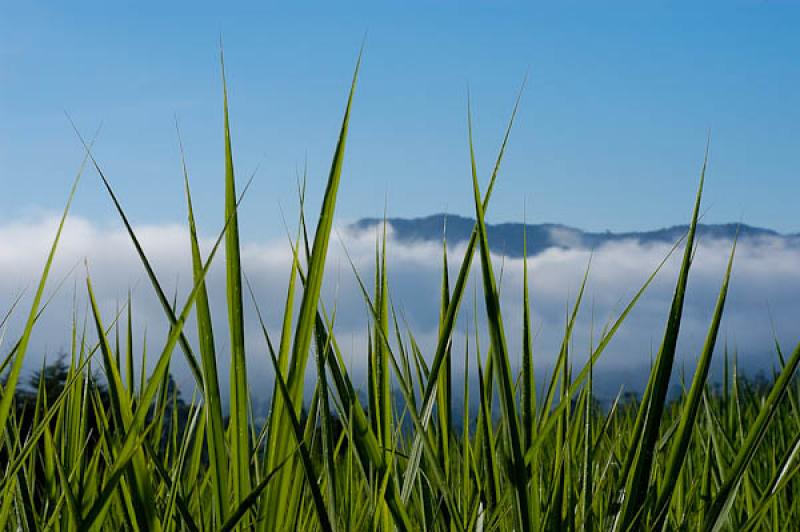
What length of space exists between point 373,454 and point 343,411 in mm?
77

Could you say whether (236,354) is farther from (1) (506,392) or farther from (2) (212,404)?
(1) (506,392)

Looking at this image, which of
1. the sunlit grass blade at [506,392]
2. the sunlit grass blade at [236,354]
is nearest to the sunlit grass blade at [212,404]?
the sunlit grass blade at [236,354]

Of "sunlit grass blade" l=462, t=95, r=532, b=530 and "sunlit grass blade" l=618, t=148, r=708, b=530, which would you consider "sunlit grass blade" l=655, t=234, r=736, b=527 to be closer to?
"sunlit grass blade" l=618, t=148, r=708, b=530

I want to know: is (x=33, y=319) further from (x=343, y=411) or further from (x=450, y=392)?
(x=450, y=392)

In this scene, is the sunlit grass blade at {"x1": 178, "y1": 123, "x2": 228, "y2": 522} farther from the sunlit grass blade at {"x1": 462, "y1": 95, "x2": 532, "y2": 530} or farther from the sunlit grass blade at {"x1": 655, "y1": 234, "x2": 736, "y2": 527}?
the sunlit grass blade at {"x1": 655, "y1": 234, "x2": 736, "y2": 527}

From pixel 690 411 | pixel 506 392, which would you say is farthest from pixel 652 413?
pixel 506 392

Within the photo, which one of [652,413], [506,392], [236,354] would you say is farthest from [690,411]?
[236,354]

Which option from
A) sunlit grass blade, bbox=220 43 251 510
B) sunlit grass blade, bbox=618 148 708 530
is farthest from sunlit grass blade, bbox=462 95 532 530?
sunlit grass blade, bbox=220 43 251 510

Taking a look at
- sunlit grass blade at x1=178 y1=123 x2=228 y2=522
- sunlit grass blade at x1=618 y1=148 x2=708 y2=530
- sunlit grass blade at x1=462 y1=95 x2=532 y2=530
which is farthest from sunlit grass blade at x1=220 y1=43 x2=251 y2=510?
sunlit grass blade at x1=618 y1=148 x2=708 y2=530

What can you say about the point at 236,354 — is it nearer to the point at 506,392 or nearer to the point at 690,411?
the point at 506,392

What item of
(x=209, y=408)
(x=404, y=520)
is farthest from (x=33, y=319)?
(x=404, y=520)

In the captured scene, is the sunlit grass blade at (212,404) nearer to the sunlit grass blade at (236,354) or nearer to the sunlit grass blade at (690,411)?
the sunlit grass blade at (236,354)

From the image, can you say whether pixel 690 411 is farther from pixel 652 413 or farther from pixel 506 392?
pixel 506 392

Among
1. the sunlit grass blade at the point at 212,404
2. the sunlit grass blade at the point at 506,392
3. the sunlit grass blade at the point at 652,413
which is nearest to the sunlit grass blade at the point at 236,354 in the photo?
the sunlit grass blade at the point at 212,404
